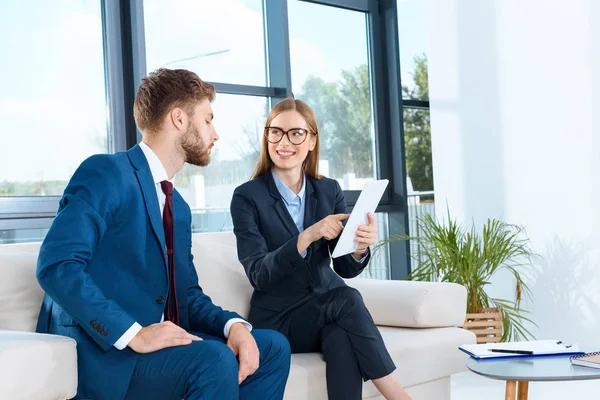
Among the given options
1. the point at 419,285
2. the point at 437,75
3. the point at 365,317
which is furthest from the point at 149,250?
the point at 437,75

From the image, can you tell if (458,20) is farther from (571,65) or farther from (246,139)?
(246,139)

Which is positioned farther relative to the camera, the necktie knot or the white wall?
the white wall

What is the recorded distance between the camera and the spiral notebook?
2121 millimetres

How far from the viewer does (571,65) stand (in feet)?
14.2

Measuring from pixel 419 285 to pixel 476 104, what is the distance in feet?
7.41

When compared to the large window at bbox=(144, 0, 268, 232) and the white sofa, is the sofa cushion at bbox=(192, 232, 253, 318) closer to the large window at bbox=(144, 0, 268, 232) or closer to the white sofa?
the white sofa

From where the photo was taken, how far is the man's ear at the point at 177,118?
2039 millimetres

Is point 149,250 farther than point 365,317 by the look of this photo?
No

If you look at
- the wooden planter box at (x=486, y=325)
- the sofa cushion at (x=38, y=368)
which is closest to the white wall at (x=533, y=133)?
the wooden planter box at (x=486, y=325)

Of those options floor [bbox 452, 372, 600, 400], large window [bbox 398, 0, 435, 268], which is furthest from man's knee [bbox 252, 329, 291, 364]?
large window [bbox 398, 0, 435, 268]

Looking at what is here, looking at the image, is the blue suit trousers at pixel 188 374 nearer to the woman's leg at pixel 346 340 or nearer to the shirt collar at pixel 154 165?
the shirt collar at pixel 154 165

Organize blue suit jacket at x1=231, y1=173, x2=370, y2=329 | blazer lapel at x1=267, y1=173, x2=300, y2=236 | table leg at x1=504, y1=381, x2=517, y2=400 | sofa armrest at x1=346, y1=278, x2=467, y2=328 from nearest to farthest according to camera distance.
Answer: table leg at x1=504, y1=381, x2=517, y2=400 → blue suit jacket at x1=231, y1=173, x2=370, y2=329 → blazer lapel at x1=267, y1=173, x2=300, y2=236 → sofa armrest at x1=346, y1=278, x2=467, y2=328

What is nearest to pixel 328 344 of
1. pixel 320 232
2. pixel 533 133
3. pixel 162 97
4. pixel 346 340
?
pixel 346 340

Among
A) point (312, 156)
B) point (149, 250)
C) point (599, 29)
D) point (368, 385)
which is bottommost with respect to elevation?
point (368, 385)
